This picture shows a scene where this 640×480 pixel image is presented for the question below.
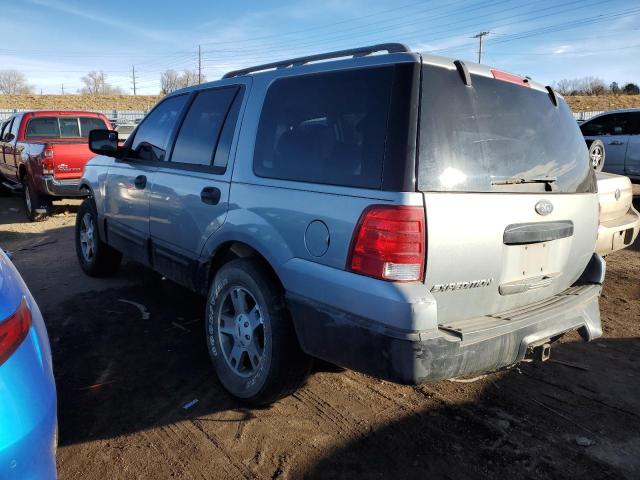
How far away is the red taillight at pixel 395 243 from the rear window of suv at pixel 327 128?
0.57 ft

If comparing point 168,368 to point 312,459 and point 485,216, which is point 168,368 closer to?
point 312,459

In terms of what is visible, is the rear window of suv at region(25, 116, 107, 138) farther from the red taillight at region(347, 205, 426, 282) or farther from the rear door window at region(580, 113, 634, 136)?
the rear door window at region(580, 113, 634, 136)

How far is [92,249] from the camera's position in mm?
5668

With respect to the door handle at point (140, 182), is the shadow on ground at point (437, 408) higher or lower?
lower

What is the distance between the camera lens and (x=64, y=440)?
2809 mm

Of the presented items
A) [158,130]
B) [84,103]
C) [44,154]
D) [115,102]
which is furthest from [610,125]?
[115,102]

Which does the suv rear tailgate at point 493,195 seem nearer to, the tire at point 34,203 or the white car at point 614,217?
the white car at point 614,217

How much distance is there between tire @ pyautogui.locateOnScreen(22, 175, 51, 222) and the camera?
29.4ft

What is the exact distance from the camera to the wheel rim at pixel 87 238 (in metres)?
5.63

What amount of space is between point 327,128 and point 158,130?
2.24m

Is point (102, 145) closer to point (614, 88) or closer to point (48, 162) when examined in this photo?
point (48, 162)

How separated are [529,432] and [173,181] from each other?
2888 mm

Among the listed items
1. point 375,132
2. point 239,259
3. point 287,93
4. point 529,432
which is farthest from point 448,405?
point 287,93

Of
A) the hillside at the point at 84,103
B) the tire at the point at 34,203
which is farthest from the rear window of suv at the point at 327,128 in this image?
the hillside at the point at 84,103
